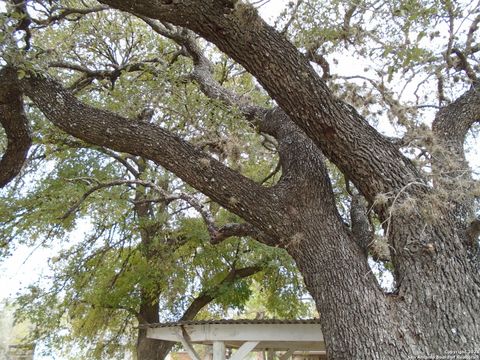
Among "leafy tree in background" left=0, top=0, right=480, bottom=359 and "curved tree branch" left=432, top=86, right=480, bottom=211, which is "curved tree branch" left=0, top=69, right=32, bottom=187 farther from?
"curved tree branch" left=432, top=86, right=480, bottom=211

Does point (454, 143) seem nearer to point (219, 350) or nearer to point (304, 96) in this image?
point (304, 96)

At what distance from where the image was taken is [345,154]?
2.95 m

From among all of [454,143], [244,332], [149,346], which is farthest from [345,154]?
[149,346]

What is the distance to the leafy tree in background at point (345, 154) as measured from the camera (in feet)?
8.52

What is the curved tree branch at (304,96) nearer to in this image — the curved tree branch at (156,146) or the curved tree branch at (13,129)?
the curved tree branch at (156,146)

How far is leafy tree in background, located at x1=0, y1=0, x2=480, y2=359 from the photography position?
8.52 ft

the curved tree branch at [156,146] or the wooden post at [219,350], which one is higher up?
the curved tree branch at [156,146]

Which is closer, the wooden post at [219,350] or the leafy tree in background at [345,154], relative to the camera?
the leafy tree in background at [345,154]

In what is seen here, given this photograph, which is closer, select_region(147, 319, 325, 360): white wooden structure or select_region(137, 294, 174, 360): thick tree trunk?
select_region(147, 319, 325, 360): white wooden structure

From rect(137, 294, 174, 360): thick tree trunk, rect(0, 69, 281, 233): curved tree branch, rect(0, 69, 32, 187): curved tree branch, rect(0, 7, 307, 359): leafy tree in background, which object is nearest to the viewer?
rect(0, 69, 281, 233): curved tree branch

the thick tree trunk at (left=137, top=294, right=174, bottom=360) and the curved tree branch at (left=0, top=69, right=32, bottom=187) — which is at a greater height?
the curved tree branch at (left=0, top=69, right=32, bottom=187)

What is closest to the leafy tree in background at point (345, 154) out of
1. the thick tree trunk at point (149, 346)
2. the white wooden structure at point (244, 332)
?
the white wooden structure at point (244, 332)

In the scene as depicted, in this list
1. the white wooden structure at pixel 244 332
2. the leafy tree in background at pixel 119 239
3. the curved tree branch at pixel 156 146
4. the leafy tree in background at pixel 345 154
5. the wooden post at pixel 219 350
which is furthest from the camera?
the leafy tree in background at pixel 119 239

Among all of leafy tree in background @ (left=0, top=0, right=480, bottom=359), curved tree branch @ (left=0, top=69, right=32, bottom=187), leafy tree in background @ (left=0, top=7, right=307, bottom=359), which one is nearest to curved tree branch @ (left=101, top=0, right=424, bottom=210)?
leafy tree in background @ (left=0, top=0, right=480, bottom=359)
